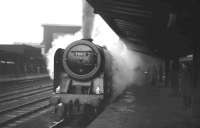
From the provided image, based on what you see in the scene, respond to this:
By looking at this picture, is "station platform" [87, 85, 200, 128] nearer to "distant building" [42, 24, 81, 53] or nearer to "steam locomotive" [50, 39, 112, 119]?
"steam locomotive" [50, 39, 112, 119]

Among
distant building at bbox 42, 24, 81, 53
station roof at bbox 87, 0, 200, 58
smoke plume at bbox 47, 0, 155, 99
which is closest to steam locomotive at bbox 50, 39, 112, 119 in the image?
station roof at bbox 87, 0, 200, 58

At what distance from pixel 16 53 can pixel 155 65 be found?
46.2ft

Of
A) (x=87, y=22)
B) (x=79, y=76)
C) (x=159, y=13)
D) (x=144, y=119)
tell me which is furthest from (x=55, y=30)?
(x=159, y=13)

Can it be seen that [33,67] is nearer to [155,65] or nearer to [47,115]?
[155,65]

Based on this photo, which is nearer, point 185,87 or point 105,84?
point 105,84

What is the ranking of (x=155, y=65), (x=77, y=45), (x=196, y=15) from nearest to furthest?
1. (x=196, y=15)
2. (x=77, y=45)
3. (x=155, y=65)

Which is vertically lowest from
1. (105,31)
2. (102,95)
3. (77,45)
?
(102,95)

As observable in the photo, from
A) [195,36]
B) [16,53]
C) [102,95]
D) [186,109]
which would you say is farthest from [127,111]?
[16,53]

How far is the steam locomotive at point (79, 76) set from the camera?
862cm

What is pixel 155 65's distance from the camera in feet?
73.3

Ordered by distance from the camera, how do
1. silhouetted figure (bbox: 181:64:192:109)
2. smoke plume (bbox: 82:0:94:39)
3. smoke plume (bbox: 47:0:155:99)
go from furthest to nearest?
smoke plume (bbox: 47:0:155:99)
smoke plume (bbox: 82:0:94:39)
silhouetted figure (bbox: 181:64:192:109)

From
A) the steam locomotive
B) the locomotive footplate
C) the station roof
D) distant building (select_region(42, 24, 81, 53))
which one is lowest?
the locomotive footplate

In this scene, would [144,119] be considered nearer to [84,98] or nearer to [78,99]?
[84,98]

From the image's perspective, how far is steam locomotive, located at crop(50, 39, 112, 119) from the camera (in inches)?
340
